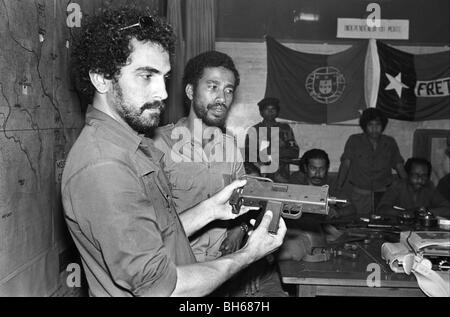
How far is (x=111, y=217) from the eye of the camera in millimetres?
1075

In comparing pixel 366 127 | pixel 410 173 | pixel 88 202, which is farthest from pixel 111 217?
pixel 366 127

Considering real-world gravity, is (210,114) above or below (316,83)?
below

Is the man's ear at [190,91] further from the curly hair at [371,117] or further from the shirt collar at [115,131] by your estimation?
→ the curly hair at [371,117]

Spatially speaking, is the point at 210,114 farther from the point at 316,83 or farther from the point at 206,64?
the point at 316,83

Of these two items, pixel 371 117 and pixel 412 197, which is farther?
pixel 371 117

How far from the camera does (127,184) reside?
111 cm

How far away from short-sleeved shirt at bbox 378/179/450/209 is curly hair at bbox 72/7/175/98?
9.47 ft

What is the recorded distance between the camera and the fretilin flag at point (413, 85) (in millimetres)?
5211

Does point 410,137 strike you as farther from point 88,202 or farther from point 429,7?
point 88,202

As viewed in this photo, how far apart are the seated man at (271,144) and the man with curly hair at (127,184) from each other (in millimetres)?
3157

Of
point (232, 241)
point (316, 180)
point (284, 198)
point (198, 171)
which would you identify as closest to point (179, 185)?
point (198, 171)

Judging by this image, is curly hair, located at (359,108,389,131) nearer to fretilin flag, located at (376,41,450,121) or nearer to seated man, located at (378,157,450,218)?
fretilin flag, located at (376,41,450,121)

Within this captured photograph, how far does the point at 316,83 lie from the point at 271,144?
102 centimetres

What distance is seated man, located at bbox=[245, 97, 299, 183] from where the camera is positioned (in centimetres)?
466
